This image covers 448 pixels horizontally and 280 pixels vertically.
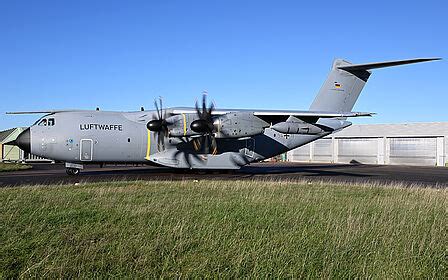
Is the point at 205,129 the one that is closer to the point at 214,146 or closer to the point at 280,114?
the point at 214,146

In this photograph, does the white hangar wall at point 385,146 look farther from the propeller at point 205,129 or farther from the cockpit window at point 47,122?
the cockpit window at point 47,122

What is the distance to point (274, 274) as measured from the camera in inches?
196

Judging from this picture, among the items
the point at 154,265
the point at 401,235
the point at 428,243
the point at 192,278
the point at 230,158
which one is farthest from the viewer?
the point at 230,158

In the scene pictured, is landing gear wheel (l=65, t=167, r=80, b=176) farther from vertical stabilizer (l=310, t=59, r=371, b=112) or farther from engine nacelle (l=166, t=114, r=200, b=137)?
vertical stabilizer (l=310, t=59, r=371, b=112)

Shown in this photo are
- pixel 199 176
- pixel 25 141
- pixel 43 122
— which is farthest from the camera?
pixel 199 176

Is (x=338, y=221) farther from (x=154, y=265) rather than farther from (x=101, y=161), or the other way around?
(x=101, y=161)

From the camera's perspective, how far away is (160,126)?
21859 mm

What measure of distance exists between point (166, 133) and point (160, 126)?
2.85ft

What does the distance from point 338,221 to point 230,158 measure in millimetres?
16008

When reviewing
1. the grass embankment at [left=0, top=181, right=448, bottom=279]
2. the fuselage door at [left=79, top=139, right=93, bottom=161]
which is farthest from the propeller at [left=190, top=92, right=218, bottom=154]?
the grass embankment at [left=0, top=181, right=448, bottom=279]

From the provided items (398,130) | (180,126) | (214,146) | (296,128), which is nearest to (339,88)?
(296,128)

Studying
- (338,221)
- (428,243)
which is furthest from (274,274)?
(338,221)

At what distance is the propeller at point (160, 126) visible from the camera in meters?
21.7

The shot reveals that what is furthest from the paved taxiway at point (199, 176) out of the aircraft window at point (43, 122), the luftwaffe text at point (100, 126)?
the aircraft window at point (43, 122)
